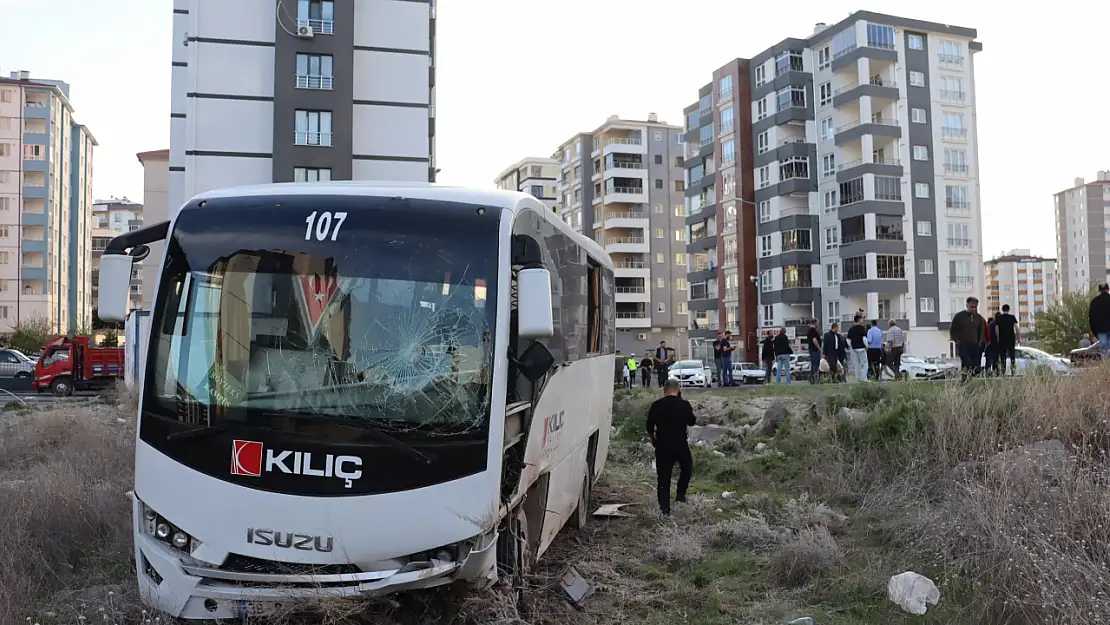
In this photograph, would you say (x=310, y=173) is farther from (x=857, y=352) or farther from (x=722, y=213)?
(x=722, y=213)

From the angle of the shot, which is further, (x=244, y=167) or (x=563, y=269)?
(x=244, y=167)

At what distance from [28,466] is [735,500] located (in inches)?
410

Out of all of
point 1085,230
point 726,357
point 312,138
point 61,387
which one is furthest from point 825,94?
point 1085,230

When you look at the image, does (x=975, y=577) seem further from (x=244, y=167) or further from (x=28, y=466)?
(x=244, y=167)

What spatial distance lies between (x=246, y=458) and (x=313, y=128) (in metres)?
42.6

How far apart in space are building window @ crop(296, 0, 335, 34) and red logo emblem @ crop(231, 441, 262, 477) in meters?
44.4

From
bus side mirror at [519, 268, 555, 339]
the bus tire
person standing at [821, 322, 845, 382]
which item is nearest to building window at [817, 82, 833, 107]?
person standing at [821, 322, 845, 382]

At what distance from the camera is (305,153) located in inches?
1786

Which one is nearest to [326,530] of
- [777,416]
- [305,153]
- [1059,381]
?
[1059,381]

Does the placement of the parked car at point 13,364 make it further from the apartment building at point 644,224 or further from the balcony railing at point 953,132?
the apartment building at point 644,224

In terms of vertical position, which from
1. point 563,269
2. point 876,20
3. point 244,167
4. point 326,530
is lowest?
point 326,530

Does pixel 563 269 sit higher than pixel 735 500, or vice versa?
pixel 563 269

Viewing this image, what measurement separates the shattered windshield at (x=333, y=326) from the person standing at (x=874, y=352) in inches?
781

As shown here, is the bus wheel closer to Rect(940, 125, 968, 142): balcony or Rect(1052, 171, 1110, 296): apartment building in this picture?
Rect(940, 125, 968, 142): balcony
